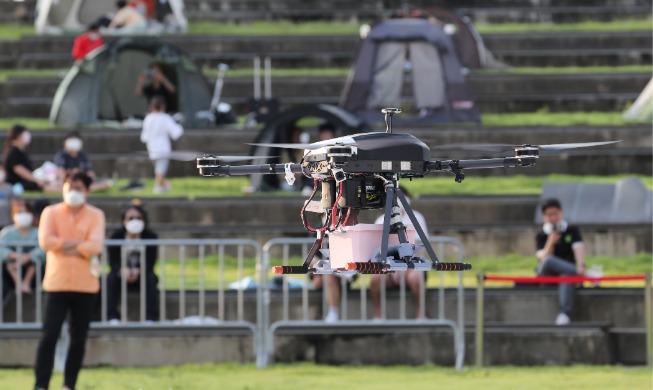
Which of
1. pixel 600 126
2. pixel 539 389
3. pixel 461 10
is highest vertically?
pixel 461 10

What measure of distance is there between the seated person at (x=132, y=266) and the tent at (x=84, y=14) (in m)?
16.4

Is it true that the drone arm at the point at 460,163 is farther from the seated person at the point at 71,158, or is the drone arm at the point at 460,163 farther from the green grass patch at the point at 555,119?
the green grass patch at the point at 555,119

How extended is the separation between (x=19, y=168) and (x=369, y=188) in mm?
17058

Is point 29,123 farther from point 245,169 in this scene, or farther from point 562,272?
point 245,169

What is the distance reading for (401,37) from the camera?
3100 cm

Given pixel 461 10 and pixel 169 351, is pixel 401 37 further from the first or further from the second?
pixel 169 351

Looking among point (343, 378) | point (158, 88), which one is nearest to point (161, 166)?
point (158, 88)

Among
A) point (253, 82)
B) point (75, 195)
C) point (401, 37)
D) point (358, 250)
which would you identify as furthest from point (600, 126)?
point (358, 250)

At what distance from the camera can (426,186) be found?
27.1 metres

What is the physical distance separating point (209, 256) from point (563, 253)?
16.9ft

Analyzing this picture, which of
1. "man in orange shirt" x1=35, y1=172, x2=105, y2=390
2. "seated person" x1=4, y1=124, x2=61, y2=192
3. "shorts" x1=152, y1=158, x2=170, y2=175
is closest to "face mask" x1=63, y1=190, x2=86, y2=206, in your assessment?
"man in orange shirt" x1=35, y1=172, x2=105, y2=390

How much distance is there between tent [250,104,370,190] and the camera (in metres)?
26.6

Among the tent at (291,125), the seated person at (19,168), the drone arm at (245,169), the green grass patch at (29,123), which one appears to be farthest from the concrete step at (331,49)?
the drone arm at (245,169)

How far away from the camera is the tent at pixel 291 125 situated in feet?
87.4
